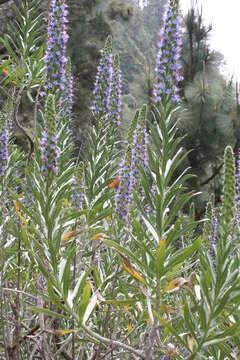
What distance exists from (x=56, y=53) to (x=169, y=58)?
646 mm

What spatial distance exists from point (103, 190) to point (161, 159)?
839 millimetres

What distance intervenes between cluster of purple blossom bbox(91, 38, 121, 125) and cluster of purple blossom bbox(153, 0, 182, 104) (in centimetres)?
87

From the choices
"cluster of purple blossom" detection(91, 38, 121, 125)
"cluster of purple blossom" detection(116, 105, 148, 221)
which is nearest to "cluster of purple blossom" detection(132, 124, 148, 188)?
"cluster of purple blossom" detection(116, 105, 148, 221)

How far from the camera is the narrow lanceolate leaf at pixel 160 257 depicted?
141cm

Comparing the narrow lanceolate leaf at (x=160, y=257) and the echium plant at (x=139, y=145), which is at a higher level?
the echium plant at (x=139, y=145)

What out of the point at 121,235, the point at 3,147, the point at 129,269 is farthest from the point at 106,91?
the point at 129,269

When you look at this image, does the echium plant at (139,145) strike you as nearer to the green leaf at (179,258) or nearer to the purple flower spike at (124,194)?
the purple flower spike at (124,194)

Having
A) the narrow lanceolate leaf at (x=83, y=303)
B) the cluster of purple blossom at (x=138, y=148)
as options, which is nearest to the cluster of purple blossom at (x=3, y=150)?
the cluster of purple blossom at (x=138, y=148)

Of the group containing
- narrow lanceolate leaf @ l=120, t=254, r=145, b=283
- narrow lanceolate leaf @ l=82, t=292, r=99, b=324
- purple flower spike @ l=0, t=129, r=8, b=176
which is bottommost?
narrow lanceolate leaf @ l=82, t=292, r=99, b=324

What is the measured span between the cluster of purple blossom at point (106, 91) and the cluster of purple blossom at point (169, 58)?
87cm

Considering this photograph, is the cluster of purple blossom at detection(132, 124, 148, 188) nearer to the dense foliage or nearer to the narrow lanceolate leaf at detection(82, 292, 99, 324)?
the dense foliage

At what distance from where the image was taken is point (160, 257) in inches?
56.7

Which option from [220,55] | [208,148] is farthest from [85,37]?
[208,148]

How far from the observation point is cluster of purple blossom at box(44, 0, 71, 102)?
6.99 ft
